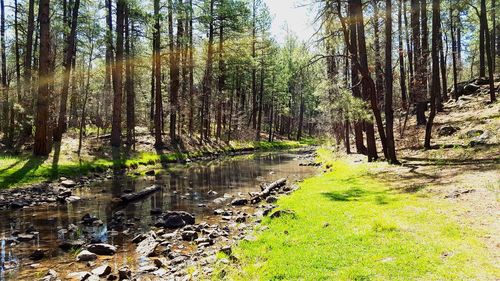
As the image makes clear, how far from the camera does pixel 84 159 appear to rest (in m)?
24.5

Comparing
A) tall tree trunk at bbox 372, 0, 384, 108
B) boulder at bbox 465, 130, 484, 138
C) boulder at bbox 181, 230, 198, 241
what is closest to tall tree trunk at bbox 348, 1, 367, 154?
tall tree trunk at bbox 372, 0, 384, 108

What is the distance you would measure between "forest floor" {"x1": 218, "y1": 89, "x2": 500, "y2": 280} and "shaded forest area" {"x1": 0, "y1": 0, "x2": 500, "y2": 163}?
528 cm

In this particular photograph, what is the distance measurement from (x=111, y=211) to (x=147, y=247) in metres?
5.21

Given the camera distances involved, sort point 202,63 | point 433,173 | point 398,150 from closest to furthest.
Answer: point 433,173 → point 398,150 → point 202,63

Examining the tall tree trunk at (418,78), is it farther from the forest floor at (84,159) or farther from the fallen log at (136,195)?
the forest floor at (84,159)

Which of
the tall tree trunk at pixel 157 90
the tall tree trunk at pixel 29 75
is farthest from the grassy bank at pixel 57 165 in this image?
the tall tree trunk at pixel 29 75

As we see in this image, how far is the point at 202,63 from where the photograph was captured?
1777 inches

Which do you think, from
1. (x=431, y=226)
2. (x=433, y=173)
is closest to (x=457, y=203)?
(x=431, y=226)

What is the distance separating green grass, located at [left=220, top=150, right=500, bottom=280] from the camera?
6.61 metres

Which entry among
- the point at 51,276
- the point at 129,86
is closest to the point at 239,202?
the point at 51,276

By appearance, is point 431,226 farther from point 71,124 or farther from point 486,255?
point 71,124

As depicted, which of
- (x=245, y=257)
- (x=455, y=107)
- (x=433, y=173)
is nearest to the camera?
(x=245, y=257)

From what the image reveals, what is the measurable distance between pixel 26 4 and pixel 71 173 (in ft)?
71.0

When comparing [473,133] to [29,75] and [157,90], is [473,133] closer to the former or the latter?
[157,90]
